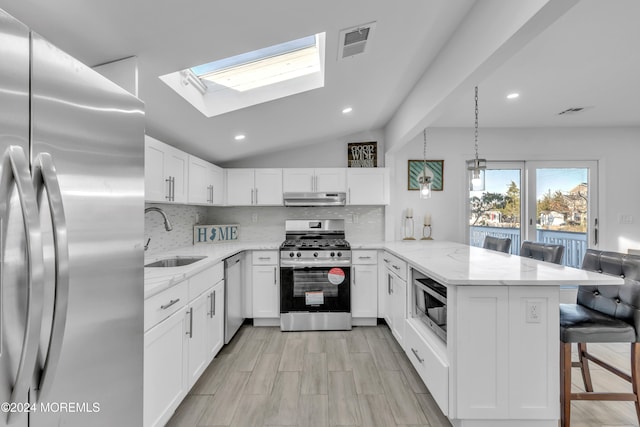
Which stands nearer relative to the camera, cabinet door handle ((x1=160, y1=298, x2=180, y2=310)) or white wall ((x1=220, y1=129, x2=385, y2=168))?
cabinet door handle ((x1=160, y1=298, x2=180, y2=310))

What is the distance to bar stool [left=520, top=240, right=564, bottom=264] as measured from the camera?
2.44 metres

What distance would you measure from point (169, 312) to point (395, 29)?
221 centimetres

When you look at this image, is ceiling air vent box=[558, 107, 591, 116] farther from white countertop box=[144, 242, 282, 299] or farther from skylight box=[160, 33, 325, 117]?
white countertop box=[144, 242, 282, 299]

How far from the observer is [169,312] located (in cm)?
172

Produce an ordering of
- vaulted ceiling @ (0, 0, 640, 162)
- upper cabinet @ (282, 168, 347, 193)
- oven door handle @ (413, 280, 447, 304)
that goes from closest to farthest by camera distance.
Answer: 1. vaulted ceiling @ (0, 0, 640, 162)
2. oven door handle @ (413, 280, 447, 304)
3. upper cabinet @ (282, 168, 347, 193)

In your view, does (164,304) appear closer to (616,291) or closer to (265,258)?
(265,258)

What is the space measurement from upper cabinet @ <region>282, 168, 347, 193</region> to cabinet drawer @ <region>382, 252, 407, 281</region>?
3.68 ft

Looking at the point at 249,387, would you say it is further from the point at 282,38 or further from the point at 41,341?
the point at 282,38

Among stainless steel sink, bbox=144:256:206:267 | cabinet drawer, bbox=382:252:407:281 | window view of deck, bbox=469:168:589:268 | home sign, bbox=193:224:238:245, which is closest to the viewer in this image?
stainless steel sink, bbox=144:256:206:267

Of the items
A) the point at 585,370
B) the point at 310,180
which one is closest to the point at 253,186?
the point at 310,180

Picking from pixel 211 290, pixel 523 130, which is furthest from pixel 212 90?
pixel 523 130

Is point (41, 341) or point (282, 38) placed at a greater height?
point (282, 38)

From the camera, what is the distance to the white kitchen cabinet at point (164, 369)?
1.50 meters

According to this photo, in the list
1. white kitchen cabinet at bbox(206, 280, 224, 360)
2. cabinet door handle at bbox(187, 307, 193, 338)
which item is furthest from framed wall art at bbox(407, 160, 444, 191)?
cabinet door handle at bbox(187, 307, 193, 338)
